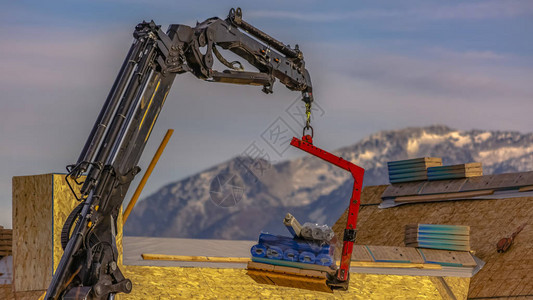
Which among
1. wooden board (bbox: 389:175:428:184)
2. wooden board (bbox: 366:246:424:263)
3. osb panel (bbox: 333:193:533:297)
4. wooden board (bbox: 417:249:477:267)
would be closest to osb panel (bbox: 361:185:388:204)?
osb panel (bbox: 333:193:533:297)

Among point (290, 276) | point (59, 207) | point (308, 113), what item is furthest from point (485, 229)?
point (59, 207)

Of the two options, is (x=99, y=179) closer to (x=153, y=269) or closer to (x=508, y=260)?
(x=153, y=269)

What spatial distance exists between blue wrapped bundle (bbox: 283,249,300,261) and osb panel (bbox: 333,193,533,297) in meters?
8.44

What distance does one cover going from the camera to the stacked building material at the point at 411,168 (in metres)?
27.5

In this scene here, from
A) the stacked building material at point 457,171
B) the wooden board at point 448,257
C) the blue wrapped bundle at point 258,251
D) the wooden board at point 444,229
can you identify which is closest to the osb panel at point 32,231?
the blue wrapped bundle at point 258,251

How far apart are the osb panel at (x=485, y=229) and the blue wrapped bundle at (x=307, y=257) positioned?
8.35m

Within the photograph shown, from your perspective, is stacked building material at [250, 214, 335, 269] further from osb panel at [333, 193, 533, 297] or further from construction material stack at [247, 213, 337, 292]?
osb panel at [333, 193, 533, 297]

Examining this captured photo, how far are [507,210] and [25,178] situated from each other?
14.7 metres

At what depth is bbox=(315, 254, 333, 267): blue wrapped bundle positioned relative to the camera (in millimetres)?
14672

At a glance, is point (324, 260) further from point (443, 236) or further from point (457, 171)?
point (457, 171)

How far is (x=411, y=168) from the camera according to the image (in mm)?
27859

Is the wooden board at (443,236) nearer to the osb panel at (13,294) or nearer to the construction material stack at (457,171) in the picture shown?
the construction material stack at (457,171)

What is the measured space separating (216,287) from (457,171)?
39.0ft

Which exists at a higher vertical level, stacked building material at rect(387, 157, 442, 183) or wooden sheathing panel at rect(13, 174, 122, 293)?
stacked building material at rect(387, 157, 442, 183)
